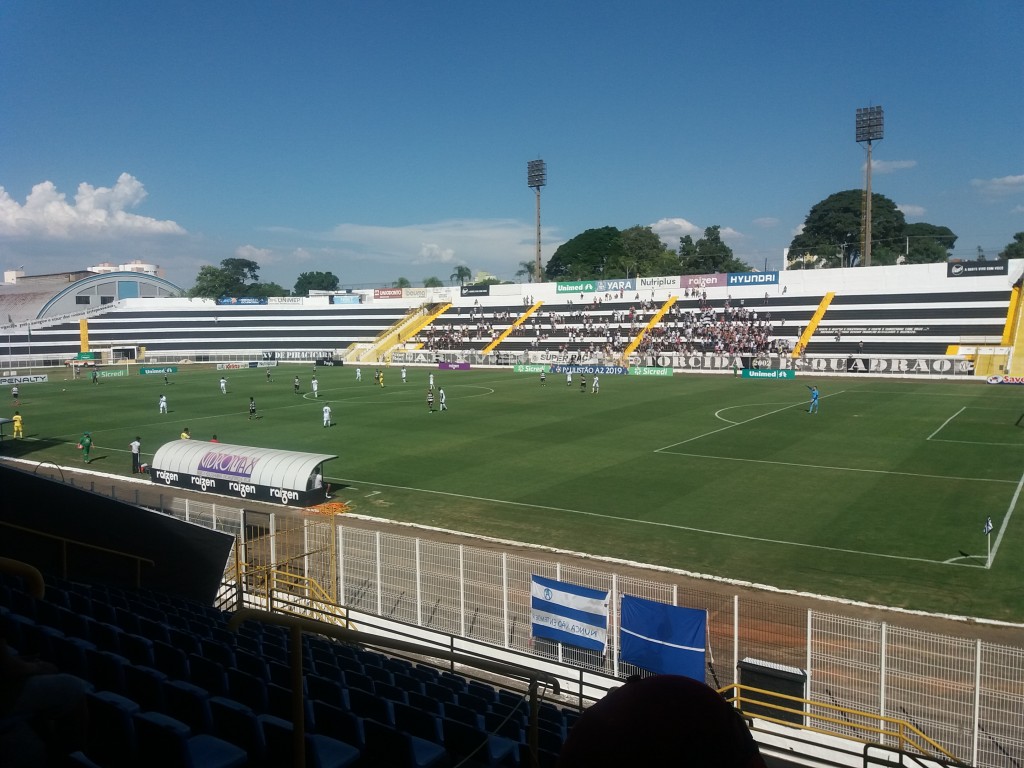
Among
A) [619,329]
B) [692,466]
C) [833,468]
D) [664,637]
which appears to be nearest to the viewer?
[664,637]

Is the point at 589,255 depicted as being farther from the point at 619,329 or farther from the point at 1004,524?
the point at 1004,524

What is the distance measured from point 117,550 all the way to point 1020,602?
59.5 feet

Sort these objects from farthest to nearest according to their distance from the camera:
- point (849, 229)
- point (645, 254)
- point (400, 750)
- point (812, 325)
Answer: point (645, 254) → point (849, 229) → point (812, 325) → point (400, 750)

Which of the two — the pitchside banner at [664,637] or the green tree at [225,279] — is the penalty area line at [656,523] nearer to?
the pitchside banner at [664,637]

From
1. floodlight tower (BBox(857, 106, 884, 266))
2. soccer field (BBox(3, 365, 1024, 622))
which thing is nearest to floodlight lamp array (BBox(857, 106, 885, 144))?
floodlight tower (BBox(857, 106, 884, 266))

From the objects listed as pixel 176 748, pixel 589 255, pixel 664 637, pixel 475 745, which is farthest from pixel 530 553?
pixel 589 255

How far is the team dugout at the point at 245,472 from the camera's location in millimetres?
24906

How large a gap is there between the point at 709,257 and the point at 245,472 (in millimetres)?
118658

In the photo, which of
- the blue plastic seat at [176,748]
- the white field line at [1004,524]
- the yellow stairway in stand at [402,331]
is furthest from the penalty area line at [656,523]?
the yellow stairway in stand at [402,331]

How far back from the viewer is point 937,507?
77.0 ft

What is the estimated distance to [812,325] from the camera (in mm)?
76188

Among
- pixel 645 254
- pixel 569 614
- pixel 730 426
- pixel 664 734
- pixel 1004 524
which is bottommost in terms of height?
pixel 1004 524

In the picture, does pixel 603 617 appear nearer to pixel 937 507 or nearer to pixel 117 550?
pixel 117 550

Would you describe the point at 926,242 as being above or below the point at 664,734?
above
